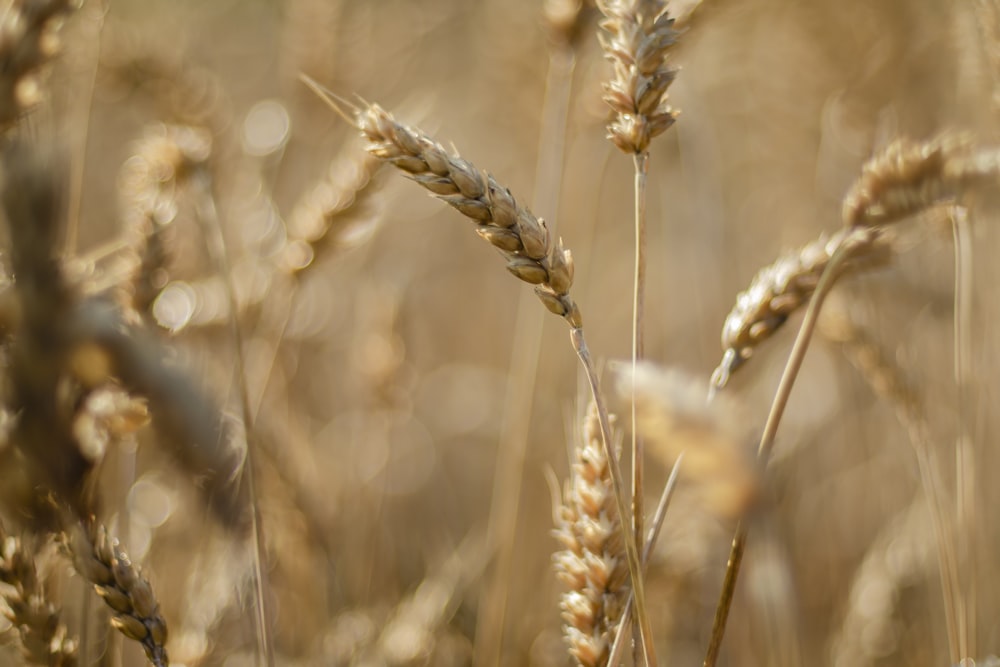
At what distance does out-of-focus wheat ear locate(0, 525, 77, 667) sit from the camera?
59cm

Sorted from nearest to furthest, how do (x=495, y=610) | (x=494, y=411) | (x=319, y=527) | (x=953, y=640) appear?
1. (x=953, y=640)
2. (x=495, y=610)
3. (x=319, y=527)
4. (x=494, y=411)

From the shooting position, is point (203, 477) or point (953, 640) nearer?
point (203, 477)

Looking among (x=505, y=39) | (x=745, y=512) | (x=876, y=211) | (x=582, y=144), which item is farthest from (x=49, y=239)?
(x=505, y=39)

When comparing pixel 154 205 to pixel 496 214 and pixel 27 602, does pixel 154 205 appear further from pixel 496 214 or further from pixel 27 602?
pixel 496 214

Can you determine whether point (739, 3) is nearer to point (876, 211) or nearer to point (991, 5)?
point (991, 5)

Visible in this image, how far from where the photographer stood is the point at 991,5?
2.77 ft

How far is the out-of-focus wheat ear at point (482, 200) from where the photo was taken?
52 cm

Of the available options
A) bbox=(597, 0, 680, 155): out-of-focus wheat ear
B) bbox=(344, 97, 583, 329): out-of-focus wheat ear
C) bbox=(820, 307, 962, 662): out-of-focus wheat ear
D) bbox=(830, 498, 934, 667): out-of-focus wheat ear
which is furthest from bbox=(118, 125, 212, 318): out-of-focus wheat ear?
bbox=(830, 498, 934, 667): out-of-focus wheat ear

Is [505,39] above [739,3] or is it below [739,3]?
above

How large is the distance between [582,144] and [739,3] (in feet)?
3.07

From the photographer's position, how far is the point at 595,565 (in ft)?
1.97

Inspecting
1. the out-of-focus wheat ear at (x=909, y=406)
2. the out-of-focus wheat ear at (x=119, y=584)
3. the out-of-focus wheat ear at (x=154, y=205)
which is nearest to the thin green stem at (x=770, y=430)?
the out-of-focus wheat ear at (x=909, y=406)

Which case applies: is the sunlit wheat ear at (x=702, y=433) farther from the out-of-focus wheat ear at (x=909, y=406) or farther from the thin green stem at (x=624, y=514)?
the out-of-focus wheat ear at (x=909, y=406)

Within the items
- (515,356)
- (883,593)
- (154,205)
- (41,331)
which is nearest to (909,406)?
(883,593)
